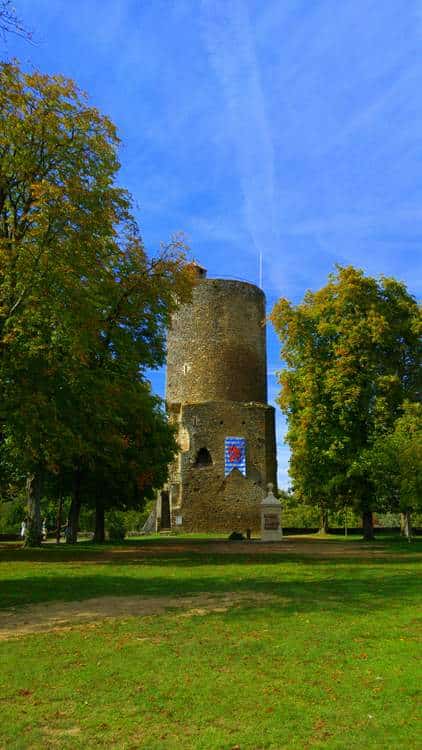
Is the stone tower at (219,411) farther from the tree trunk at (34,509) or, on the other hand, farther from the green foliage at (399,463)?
the tree trunk at (34,509)

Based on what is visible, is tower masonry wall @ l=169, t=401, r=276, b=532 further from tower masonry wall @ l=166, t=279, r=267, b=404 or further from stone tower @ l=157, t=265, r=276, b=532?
tower masonry wall @ l=166, t=279, r=267, b=404

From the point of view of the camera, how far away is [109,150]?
15570 mm

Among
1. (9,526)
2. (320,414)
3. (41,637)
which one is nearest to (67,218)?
(41,637)

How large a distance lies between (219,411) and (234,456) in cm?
323

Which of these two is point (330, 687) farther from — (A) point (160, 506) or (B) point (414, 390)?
(A) point (160, 506)

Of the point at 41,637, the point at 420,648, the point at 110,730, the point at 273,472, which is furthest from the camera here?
the point at 273,472

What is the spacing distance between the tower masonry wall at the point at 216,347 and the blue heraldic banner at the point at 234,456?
11.6 ft

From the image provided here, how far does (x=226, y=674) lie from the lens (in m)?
6.15

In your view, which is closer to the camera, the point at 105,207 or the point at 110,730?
the point at 110,730

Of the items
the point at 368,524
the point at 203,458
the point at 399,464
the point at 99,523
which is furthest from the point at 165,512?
the point at 399,464

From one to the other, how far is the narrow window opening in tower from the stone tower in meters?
0.07

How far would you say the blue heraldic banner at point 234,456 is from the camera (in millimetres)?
43344

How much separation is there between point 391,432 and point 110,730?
2143 centimetres

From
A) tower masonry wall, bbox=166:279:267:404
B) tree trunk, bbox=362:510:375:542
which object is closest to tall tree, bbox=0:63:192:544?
tree trunk, bbox=362:510:375:542
